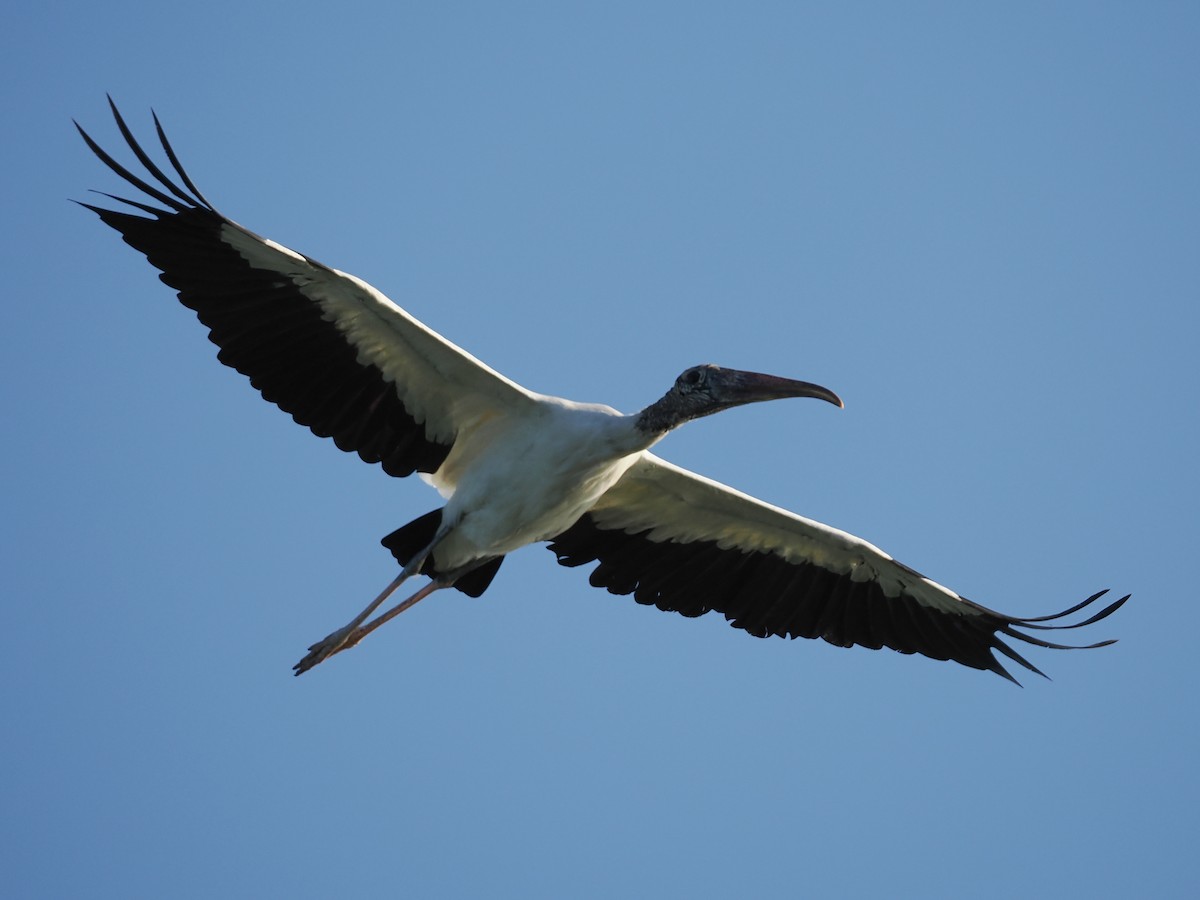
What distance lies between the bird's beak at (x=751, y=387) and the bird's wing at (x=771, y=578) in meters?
1.63

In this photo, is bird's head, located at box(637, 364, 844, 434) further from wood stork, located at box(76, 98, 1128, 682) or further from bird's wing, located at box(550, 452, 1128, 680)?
bird's wing, located at box(550, 452, 1128, 680)

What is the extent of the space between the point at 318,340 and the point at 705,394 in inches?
111

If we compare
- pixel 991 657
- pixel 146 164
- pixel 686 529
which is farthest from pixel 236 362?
pixel 991 657

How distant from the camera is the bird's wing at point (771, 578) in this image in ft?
40.7

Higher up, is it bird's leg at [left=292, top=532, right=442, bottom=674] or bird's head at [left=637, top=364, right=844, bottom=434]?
bird's head at [left=637, top=364, right=844, bottom=434]

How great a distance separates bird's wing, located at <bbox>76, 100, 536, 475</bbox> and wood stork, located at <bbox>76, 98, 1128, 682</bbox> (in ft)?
0.04

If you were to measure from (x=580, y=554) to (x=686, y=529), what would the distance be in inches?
34.6

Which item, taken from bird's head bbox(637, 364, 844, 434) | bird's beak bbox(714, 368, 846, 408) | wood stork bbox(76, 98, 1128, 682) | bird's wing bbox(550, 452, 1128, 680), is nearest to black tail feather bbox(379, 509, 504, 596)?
wood stork bbox(76, 98, 1128, 682)

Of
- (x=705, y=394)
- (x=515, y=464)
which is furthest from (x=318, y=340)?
(x=705, y=394)

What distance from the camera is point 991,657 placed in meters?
12.7

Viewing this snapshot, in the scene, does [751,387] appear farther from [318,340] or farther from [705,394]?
[318,340]

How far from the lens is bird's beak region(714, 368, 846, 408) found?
420 inches

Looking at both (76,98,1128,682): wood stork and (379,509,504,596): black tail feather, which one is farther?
(379,509,504,596): black tail feather

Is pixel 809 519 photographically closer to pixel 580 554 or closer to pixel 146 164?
pixel 580 554
